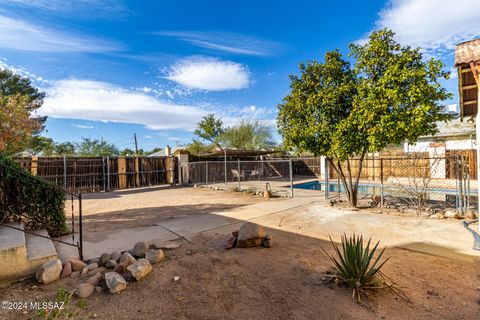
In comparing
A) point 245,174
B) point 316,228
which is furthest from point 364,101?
point 245,174

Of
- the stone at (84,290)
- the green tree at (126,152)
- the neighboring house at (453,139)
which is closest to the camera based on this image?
the stone at (84,290)

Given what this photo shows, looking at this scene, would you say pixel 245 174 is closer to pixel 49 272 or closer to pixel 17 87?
pixel 49 272

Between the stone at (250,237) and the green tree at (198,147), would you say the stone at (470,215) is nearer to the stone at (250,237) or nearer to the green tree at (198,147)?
the stone at (250,237)

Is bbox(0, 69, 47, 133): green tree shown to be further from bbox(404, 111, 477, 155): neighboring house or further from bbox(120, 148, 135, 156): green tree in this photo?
bbox(120, 148, 135, 156): green tree

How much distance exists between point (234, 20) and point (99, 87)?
9.41 metres

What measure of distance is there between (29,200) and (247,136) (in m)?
24.0

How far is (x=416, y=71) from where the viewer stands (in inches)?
199

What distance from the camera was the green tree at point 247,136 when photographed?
2733 cm

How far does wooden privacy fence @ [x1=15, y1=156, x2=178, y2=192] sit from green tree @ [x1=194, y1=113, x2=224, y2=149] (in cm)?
1181

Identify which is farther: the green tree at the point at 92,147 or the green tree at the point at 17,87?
the green tree at the point at 92,147

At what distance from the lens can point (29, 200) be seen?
4.09m

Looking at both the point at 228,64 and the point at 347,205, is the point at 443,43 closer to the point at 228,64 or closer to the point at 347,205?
the point at 347,205

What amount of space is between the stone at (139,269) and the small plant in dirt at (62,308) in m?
0.53

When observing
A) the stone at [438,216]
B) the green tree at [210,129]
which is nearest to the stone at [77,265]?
the stone at [438,216]
